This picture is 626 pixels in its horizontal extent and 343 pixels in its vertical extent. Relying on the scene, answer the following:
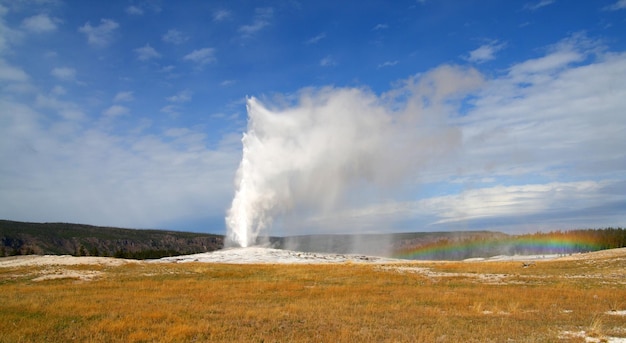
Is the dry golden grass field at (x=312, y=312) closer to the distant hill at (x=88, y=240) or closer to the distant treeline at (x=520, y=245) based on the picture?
the distant hill at (x=88, y=240)

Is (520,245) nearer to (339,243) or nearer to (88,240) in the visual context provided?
(339,243)

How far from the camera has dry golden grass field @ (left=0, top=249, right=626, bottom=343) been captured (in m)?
14.0

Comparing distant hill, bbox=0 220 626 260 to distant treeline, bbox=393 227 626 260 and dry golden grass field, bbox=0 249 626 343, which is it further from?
dry golden grass field, bbox=0 249 626 343

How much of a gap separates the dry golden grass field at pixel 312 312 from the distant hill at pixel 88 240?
82.8m

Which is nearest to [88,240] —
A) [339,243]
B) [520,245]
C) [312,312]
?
[339,243]

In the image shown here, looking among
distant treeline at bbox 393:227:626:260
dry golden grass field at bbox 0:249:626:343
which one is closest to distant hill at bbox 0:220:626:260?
distant treeline at bbox 393:227:626:260

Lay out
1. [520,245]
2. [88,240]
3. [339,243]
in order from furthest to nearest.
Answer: [339,243]
[88,240]
[520,245]

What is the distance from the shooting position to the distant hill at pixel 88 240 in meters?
126

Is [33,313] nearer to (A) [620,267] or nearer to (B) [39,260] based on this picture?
(B) [39,260]

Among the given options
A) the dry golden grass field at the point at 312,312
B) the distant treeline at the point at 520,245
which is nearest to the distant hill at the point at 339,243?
the distant treeline at the point at 520,245

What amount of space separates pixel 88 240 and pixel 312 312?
149 metres

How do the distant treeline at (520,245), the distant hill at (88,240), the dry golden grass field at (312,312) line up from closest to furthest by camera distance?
the dry golden grass field at (312,312), the distant treeline at (520,245), the distant hill at (88,240)

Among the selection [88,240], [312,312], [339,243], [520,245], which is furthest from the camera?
[339,243]

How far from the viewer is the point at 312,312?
1883 centimetres
